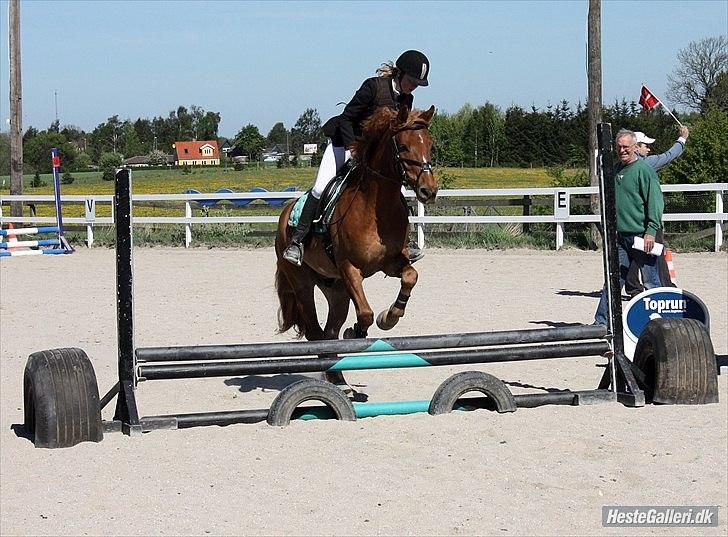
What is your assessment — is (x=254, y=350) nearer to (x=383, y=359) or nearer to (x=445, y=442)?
(x=383, y=359)

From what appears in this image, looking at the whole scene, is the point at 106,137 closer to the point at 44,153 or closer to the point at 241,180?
the point at 44,153

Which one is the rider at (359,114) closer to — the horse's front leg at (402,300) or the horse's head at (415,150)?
the horse's head at (415,150)

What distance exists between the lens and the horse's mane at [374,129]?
276 inches

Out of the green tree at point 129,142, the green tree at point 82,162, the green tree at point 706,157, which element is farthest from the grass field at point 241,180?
the green tree at point 129,142

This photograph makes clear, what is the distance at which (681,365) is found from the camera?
22.7ft

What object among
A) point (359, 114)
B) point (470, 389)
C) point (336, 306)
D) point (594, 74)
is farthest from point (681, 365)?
point (594, 74)

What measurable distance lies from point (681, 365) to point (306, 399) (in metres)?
2.56

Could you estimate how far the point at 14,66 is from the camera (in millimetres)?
25703

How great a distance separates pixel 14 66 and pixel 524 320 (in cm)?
1868

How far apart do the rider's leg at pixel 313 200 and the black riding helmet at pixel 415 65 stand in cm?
93

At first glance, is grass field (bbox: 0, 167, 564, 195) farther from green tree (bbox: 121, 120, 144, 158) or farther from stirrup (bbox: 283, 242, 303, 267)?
stirrup (bbox: 283, 242, 303, 267)

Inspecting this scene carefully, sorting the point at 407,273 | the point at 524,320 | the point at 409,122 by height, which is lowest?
the point at 524,320

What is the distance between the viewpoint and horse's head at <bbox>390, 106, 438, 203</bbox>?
6.38 meters

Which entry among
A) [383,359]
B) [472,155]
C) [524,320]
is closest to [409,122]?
[383,359]
